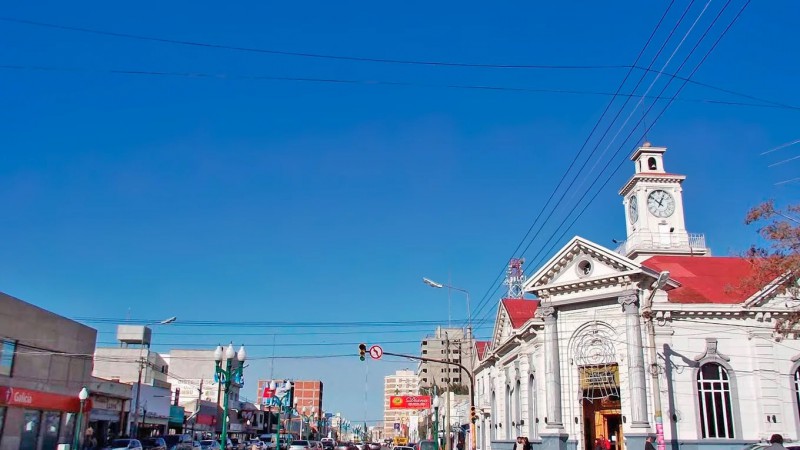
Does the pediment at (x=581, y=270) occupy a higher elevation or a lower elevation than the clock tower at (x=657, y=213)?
lower

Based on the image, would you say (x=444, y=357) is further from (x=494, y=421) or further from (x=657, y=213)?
(x=657, y=213)

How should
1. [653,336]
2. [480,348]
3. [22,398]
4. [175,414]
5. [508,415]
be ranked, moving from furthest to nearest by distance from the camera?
1. [175,414]
2. [480,348]
3. [508,415]
4. [22,398]
5. [653,336]

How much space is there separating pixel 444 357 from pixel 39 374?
25553 millimetres

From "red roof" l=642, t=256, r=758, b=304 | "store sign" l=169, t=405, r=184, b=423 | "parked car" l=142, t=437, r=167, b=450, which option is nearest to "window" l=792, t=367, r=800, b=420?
"red roof" l=642, t=256, r=758, b=304

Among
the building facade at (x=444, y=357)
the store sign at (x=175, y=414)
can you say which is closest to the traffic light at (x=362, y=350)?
the building facade at (x=444, y=357)

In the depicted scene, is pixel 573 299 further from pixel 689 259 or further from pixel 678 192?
pixel 678 192

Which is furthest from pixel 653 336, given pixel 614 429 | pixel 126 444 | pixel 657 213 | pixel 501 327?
pixel 126 444

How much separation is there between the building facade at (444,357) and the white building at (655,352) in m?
8.36

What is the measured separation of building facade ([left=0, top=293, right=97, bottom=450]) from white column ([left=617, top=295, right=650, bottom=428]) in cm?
3122

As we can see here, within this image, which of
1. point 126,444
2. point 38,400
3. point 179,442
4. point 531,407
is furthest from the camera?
point 179,442

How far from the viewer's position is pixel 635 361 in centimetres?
3117

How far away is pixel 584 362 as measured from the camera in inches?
1326

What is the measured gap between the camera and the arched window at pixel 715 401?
1208 inches

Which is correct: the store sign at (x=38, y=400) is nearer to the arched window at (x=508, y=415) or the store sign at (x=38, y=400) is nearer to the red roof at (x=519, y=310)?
the arched window at (x=508, y=415)
